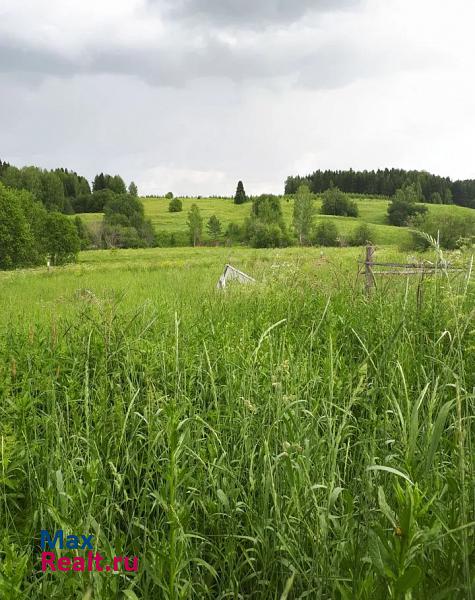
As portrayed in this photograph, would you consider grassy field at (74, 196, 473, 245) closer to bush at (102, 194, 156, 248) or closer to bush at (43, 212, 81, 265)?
bush at (102, 194, 156, 248)

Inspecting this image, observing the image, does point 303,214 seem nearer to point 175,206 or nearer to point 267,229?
point 267,229

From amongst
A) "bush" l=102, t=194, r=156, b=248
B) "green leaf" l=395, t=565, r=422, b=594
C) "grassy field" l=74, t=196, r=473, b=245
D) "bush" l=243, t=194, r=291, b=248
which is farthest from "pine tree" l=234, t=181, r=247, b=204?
"green leaf" l=395, t=565, r=422, b=594

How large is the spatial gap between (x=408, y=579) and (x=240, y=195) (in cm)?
13628

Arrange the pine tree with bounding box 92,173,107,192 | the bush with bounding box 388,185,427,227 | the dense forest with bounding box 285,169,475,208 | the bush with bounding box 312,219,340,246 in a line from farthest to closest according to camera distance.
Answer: the pine tree with bounding box 92,173,107,192
the dense forest with bounding box 285,169,475,208
the bush with bounding box 388,185,427,227
the bush with bounding box 312,219,340,246

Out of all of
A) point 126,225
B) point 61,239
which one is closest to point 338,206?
point 126,225

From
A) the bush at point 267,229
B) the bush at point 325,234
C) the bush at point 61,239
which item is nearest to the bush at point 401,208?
the bush at point 325,234

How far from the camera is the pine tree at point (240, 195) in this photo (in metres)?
133

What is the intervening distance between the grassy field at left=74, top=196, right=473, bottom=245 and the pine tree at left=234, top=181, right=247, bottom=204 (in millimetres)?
2151

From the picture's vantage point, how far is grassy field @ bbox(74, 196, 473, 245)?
89500 millimetres

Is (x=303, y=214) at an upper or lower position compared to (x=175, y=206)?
lower

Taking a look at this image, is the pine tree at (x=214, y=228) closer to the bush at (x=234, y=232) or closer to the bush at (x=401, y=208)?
the bush at (x=234, y=232)

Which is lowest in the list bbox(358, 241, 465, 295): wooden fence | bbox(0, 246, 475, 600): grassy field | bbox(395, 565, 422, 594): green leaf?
bbox(0, 246, 475, 600): grassy field

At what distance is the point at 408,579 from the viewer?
93 centimetres

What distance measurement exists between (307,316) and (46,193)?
382ft
